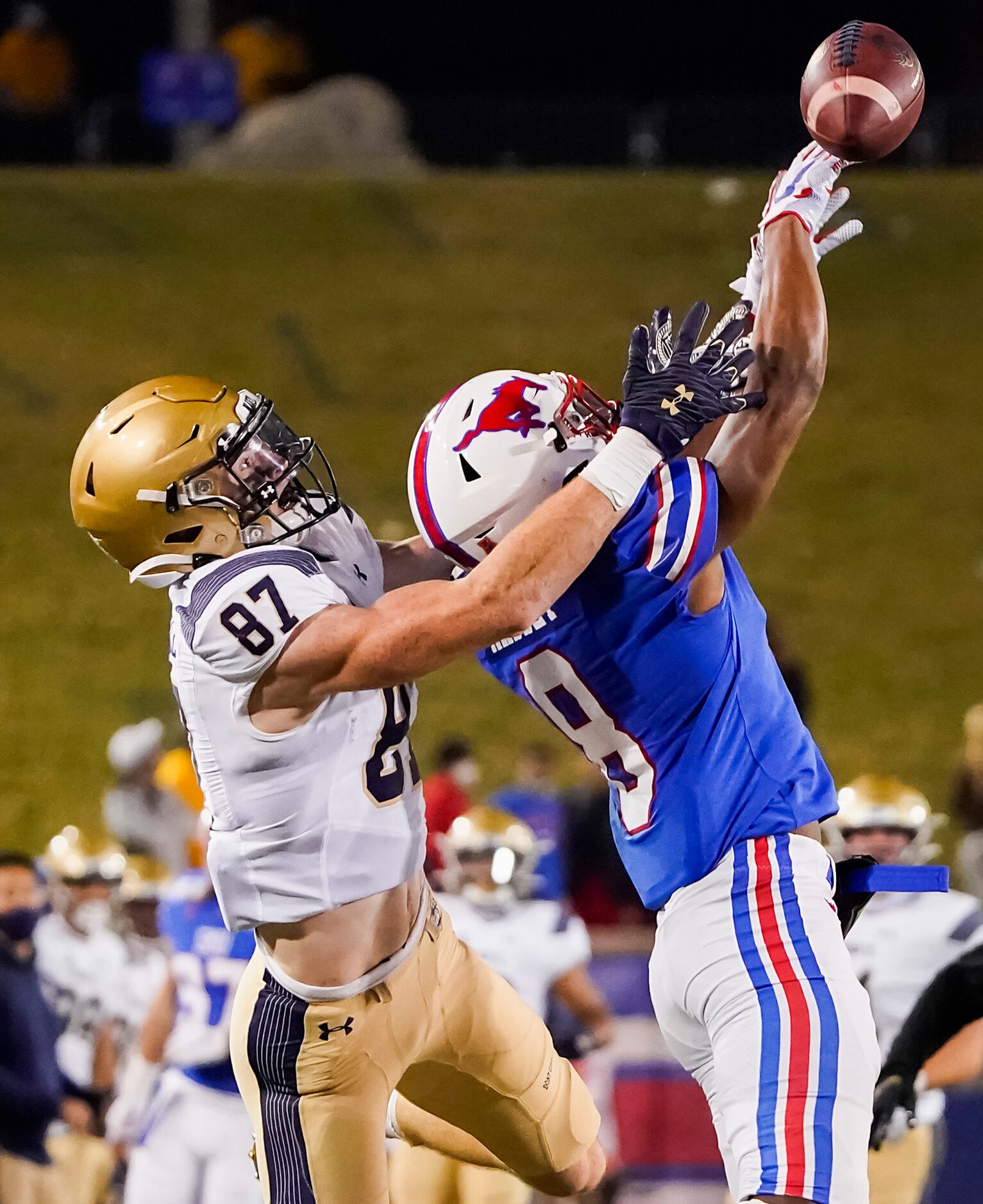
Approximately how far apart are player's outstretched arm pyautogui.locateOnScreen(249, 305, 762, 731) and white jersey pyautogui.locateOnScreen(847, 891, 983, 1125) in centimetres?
276

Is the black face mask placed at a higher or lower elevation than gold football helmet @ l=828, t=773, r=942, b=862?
lower

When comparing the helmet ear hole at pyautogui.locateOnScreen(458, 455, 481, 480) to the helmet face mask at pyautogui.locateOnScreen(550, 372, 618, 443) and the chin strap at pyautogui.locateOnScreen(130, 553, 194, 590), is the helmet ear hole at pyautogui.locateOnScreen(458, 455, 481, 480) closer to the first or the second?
the helmet face mask at pyautogui.locateOnScreen(550, 372, 618, 443)

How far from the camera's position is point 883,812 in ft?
17.4

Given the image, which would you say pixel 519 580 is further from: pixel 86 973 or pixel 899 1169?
pixel 86 973

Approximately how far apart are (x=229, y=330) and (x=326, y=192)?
5.36 ft

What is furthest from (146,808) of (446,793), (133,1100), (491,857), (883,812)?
(883,812)

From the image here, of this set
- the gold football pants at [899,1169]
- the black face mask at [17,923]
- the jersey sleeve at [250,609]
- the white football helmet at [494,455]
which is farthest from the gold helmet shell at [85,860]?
the white football helmet at [494,455]

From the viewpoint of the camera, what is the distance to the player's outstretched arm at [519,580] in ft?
8.91

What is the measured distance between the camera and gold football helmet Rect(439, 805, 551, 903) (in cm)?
578

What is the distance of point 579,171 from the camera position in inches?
540

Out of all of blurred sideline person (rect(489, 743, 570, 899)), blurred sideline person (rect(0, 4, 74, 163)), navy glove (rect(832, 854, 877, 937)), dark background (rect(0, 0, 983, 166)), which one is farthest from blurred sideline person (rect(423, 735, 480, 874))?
blurred sideline person (rect(0, 4, 74, 163))

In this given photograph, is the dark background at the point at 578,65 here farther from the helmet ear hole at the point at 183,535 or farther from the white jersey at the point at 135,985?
the helmet ear hole at the point at 183,535

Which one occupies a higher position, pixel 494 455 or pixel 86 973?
pixel 494 455

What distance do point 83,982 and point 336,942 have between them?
3719 mm
